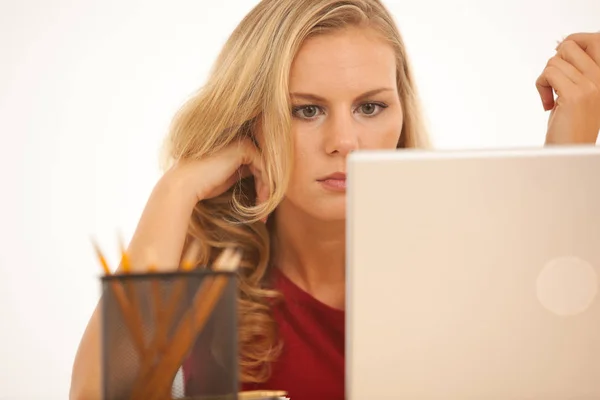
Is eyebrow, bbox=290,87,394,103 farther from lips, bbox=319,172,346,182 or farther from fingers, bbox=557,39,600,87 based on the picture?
fingers, bbox=557,39,600,87

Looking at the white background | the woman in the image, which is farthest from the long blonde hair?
the white background

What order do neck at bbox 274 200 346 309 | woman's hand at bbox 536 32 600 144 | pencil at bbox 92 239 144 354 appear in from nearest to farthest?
pencil at bbox 92 239 144 354
woman's hand at bbox 536 32 600 144
neck at bbox 274 200 346 309

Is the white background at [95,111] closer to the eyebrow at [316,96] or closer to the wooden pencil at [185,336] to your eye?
the eyebrow at [316,96]

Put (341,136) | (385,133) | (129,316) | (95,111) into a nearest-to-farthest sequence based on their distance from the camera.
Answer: (129,316), (341,136), (385,133), (95,111)

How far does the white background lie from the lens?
9.25 feet

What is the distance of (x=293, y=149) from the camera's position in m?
1.61

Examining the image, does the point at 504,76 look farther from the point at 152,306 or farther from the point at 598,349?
the point at 152,306

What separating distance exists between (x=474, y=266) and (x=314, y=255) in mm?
852

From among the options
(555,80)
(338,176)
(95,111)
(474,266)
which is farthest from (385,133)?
(95,111)

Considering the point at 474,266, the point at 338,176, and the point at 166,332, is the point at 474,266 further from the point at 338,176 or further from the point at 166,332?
the point at 338,176

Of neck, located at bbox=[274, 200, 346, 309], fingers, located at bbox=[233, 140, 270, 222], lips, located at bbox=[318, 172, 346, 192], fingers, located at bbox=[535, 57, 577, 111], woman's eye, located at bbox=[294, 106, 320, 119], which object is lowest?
neck, located at bbox=[274, 200, 346, 309]

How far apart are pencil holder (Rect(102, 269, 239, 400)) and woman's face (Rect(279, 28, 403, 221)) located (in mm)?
713

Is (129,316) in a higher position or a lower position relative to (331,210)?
lower

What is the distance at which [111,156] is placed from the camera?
9.27 ft
